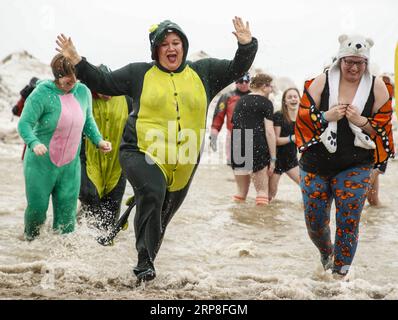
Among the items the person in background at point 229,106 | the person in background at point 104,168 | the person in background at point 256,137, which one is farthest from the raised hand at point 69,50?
the person in background at point 229,106

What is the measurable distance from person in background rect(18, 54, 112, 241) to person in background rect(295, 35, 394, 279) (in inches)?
78.0

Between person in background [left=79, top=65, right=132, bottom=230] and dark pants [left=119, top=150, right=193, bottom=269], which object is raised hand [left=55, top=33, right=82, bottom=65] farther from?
person in background [left=79, top=65, right=132, bottom=230]

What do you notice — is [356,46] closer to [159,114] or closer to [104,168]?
[159,114]

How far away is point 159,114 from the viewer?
5.01m

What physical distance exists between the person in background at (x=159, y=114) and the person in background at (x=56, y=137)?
1187mm

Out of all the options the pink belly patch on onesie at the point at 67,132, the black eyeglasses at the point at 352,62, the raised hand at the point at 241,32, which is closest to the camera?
the black eyeglasses at the point at 352,62

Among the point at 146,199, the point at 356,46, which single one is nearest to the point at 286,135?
the point at 356,46

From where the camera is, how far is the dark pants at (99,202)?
671cm

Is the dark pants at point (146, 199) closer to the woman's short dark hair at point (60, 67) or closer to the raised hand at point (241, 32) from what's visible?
the raised hand at point (241, 32)

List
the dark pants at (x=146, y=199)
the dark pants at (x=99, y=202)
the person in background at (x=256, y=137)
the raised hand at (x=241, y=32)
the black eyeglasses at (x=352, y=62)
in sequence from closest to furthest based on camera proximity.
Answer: the dark pants at (x=146, y=199), the black eyeglasses at (x=352, y=62), the raised hand at (x=241, y=32), the dark pants at (x=99, y=202), the person in background at (x=256, y=137)

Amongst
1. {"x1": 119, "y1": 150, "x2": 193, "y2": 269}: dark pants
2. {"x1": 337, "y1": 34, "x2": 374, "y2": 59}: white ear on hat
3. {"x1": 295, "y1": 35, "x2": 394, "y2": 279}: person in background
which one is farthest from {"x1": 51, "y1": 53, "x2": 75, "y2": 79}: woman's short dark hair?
{"x1": 337, "y1": 34, "x2": 374, "y2": 59}: white ear on hat

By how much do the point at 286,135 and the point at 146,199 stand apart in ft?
16.5

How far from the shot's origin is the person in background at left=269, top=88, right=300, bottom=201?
9.48 meters
